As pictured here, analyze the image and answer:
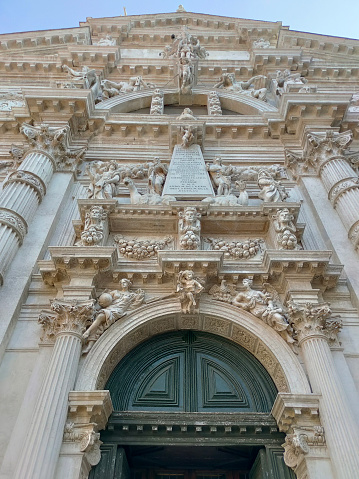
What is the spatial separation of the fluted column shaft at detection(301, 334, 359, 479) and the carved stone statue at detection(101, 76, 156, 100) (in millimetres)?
11795

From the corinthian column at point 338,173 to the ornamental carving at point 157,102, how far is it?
5.40 metres

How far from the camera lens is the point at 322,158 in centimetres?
1052

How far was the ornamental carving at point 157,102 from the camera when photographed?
13.8 metres

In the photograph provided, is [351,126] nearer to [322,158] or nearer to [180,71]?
[322,158]

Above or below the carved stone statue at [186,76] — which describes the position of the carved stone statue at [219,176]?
below

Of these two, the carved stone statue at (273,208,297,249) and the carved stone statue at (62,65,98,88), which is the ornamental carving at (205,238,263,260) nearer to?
the carved stone statue at (273,208,297,249)

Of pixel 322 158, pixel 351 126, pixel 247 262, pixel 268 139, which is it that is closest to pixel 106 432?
pixel 247 262

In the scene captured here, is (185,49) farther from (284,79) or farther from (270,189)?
(270,189)

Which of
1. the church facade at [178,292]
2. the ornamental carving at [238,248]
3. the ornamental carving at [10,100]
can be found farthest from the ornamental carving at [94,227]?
the ornamental carving at [10,100]

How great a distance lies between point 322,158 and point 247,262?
4287 mm

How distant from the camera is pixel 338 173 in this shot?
9781 millimetres

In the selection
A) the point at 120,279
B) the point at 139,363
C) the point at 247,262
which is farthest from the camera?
the point at 247,262

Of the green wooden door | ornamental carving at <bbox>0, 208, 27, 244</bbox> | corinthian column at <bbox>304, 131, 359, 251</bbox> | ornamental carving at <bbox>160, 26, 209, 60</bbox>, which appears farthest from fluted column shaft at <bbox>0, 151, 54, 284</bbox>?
ornamental carving at <bbox>160, 26, 209, 60</bbox>

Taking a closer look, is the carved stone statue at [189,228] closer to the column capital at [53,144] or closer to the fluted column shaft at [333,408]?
the fluted column shaft at [333,408]
